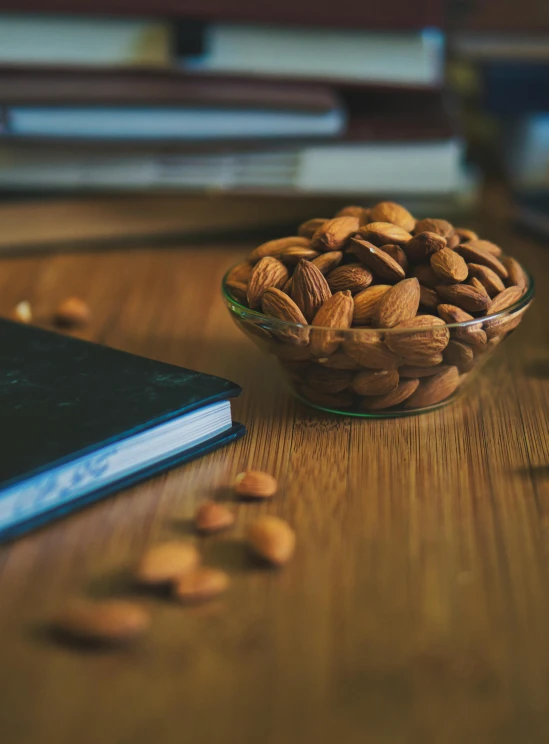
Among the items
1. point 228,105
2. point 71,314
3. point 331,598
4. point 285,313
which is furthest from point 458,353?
point 228,105

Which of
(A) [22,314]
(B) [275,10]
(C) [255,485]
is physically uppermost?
(B) [275,10]

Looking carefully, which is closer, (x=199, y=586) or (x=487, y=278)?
(x=199, y=586)

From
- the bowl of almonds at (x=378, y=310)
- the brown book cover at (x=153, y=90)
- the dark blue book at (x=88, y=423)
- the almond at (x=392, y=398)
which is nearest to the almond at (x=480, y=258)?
the bowl of almonds at (x=378, y=310)

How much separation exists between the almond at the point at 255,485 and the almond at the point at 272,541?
47mm

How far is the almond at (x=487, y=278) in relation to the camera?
0.67 m

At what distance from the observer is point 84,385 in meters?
0.65

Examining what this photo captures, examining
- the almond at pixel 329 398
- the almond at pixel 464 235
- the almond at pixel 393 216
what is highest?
the almond at pixel 393 216

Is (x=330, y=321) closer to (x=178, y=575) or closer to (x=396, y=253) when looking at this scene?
(x=396, y=253)

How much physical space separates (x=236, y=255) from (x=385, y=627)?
0.74 metres

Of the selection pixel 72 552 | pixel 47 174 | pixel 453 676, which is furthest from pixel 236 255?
pixel 453 676

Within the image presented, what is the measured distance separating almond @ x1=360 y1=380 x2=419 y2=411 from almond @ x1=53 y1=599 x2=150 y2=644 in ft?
0.90

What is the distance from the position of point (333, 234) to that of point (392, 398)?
0.13m

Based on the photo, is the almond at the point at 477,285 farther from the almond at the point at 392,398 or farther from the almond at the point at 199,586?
the almond at the point at 199,586

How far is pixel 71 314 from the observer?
2.99ft
